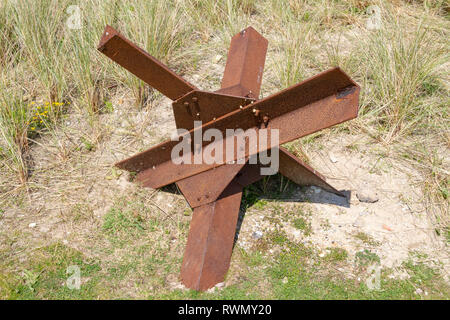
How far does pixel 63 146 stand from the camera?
3496 millimetres

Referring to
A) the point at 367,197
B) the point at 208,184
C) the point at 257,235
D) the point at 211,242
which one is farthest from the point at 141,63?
the point at 367,197

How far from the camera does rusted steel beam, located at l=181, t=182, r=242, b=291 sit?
2562 millimetres

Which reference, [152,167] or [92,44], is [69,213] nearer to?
[152,167]

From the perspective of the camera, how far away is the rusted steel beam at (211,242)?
256 cm

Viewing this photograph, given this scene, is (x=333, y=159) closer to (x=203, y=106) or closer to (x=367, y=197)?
(x=367, y=197)

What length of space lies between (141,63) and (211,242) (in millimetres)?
1197

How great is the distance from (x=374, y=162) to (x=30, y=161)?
110 inches

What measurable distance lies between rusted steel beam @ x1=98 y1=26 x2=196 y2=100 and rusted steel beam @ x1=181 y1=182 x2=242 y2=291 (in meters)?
0.76

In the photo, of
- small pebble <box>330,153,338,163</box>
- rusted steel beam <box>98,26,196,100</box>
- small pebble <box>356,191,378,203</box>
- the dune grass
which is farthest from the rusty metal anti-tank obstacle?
the dune grass

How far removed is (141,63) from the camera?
255 cm

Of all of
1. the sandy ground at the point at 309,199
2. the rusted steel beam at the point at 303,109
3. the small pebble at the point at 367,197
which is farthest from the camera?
the small pebble at the point at 367,197

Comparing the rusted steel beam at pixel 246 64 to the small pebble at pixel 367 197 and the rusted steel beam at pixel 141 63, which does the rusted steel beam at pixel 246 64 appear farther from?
the small pebble at pixel 367 197

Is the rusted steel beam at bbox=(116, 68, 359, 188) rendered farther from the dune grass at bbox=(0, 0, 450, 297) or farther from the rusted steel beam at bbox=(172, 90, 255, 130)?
the dune grass at bbox=(0, 0, 450, 297)

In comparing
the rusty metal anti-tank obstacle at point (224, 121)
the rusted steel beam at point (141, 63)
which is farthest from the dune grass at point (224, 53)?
the rusted steel beam at point (141, 63)
